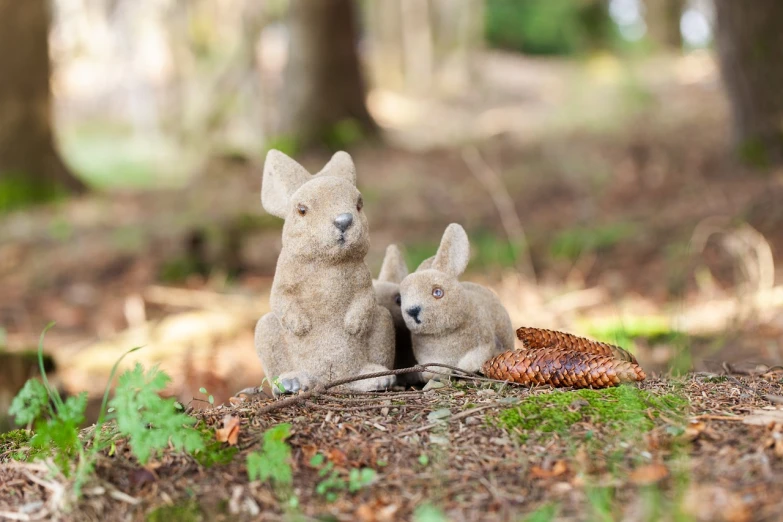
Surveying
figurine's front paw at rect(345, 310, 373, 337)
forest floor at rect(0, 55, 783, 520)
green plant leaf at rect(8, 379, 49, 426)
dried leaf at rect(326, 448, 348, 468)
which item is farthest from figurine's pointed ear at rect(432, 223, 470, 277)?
green plant leaf at rect(8, 379, 49, 426)

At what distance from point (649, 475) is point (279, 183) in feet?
5.74

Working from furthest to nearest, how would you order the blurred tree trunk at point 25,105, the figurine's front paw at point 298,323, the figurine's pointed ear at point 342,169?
the blurred tree trunk at point 25,105
the figurine's pointed ear at point 342,169
the figurine's front paw at point 298,323

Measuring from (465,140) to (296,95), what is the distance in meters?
3.34

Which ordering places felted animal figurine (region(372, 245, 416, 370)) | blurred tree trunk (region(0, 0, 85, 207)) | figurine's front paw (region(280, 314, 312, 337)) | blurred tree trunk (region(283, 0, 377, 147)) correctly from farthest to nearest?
blurred tree trunk (region(283, 0, 377, 147)), blurred tree trunk (region(0, 0, 85, 207)), felted animal figurine (region(372, 245, 416, 370)), figurine's front paw (region(280, 314, 312, 337))

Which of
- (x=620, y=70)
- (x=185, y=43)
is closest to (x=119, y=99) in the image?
(x=185, y=43)

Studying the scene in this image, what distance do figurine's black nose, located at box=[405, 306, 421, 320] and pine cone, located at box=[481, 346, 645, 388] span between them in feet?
1.17

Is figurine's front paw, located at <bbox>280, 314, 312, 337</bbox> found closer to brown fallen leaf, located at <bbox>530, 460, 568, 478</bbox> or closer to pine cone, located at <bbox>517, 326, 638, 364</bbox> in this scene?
pine cone, located at <bbox>517, 326, 638, 364</bbox>

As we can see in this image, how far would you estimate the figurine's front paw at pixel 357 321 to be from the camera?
3139mm

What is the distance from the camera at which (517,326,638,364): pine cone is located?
334 cm

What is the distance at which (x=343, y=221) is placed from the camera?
3.01 metres

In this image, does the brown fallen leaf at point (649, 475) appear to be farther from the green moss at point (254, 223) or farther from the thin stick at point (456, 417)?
the green moss at point (254, 223)

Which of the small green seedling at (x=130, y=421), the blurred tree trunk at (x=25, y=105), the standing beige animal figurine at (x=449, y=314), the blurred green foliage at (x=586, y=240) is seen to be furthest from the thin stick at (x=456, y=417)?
the blurred tree trunk at (x=25, y=105)

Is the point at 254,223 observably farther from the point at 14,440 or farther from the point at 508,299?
the point at 14,440

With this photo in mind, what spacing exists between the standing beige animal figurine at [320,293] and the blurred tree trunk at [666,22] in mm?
19874
